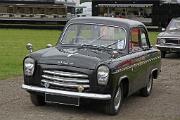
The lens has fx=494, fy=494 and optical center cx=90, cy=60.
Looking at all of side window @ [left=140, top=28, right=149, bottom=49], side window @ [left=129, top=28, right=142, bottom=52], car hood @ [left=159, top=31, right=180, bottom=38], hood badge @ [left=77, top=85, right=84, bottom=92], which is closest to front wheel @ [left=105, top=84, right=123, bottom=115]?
hood badge @ [left=77, top=85, right=84, bottom=92]

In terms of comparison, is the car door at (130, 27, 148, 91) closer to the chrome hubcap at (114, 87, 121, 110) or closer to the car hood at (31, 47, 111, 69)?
the chrome hubcap at (114, 87, 121, 110)

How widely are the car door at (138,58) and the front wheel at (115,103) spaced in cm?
59

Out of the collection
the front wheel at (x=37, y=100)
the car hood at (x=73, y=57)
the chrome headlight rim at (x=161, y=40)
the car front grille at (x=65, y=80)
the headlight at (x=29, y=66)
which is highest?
the car hood at (x=73, y=57)

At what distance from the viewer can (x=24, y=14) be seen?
41.6m

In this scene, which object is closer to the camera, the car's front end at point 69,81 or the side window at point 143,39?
the car's front end at point 69,81

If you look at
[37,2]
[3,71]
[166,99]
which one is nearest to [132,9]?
[37,2]

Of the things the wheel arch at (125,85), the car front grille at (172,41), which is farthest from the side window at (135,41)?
the car front grille at (172,41)

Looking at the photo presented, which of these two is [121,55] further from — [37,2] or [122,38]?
[37,2]

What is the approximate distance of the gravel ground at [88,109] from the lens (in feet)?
27.0

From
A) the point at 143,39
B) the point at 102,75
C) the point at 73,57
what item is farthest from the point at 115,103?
the point at 143,39

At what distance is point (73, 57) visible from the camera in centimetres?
831

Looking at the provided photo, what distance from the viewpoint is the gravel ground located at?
8234 millimetres

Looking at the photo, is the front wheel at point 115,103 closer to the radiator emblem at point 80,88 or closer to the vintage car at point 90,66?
the vintage car at point 90,66

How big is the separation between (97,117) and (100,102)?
10.9 inches
